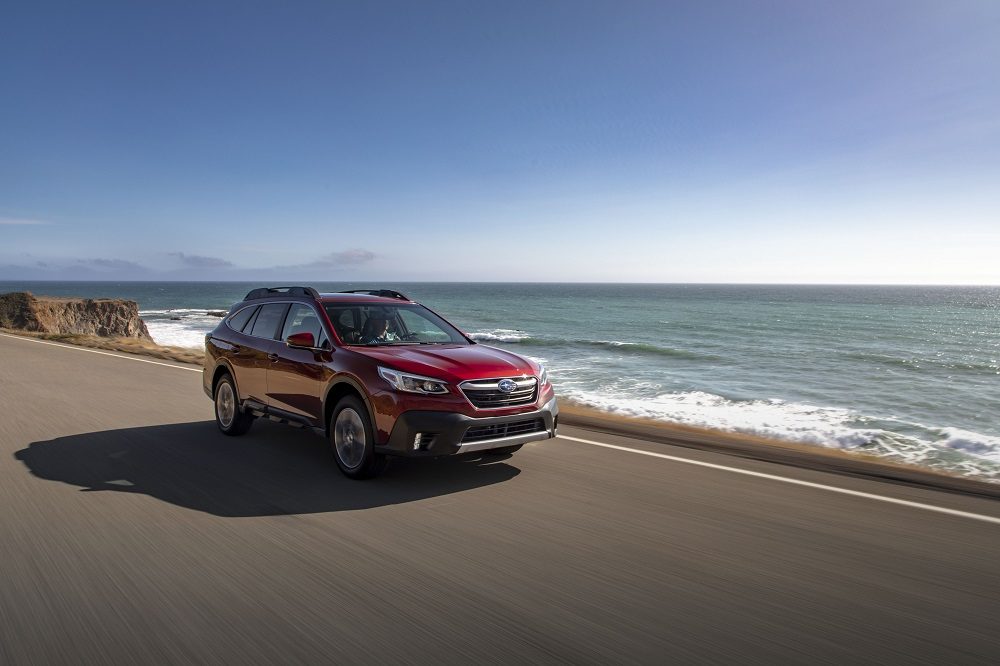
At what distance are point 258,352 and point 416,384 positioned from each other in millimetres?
2642

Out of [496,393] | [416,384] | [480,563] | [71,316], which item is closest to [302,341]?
[416,384]

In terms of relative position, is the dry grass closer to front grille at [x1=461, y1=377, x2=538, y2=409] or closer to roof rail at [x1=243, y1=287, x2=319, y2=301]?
roof rail at [x1=243, y1=287, x2=319, y2=301]

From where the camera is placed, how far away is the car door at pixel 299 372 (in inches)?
243

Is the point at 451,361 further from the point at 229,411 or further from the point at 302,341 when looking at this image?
the point at 229,411

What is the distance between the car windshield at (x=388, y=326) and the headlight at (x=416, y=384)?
35.7 inches

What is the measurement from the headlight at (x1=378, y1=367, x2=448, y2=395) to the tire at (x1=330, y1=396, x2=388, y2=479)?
410mm

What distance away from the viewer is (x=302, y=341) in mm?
6164

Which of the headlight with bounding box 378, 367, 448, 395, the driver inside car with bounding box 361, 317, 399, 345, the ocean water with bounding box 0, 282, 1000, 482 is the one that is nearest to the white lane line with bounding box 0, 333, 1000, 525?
the driver inside car with bounding box 361, 317, 399, 345

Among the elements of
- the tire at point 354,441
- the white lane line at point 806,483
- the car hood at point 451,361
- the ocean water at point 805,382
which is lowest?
the ocean water at point 805,382

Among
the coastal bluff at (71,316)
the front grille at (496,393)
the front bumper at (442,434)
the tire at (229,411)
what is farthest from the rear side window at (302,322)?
the coastal bluff at (71,316)

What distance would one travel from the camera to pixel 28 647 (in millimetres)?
2895

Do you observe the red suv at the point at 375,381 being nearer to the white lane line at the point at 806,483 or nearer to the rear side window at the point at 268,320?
the rear side window at the point at 268,320

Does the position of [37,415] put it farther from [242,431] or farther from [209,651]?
[209,651]

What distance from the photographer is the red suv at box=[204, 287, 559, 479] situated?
5348mm
